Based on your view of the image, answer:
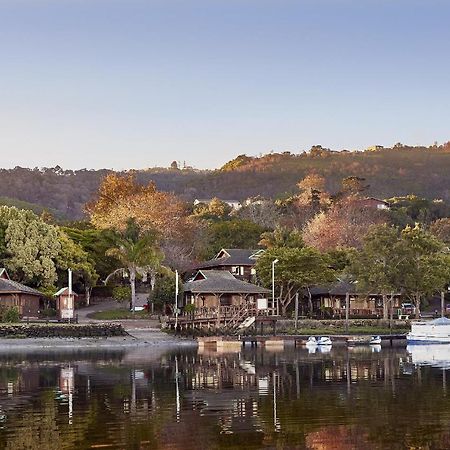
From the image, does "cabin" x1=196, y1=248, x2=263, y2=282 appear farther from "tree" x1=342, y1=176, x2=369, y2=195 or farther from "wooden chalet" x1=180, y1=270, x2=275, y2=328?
"tree" x1=342, y1=176, x2=369, y2=195

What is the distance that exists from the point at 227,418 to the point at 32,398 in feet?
31.0

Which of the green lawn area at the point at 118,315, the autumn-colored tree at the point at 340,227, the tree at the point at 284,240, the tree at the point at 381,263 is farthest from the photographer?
the autumn-colored tree at the point at 340,227

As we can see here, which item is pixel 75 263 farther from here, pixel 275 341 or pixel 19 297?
pixel 275 341

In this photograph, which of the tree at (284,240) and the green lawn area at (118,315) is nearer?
the green lawn area at (118,315)

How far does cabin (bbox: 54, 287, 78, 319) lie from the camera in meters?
77.8

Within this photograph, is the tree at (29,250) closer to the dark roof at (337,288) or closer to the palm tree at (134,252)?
the palm tree at (134,252)

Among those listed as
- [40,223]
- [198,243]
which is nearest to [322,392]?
[40,223]

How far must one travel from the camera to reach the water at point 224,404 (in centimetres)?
2338

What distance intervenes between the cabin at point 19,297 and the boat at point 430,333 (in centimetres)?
3167

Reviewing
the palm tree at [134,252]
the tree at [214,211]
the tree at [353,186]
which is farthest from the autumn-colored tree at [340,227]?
the palm tree at [134,252]

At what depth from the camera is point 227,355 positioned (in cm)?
6069

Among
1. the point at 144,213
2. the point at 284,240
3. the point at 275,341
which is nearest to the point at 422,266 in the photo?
the point at 284,240

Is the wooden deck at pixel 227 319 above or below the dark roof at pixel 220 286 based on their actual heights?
below

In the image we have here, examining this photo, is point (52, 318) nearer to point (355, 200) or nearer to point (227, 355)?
point (227, 355)
